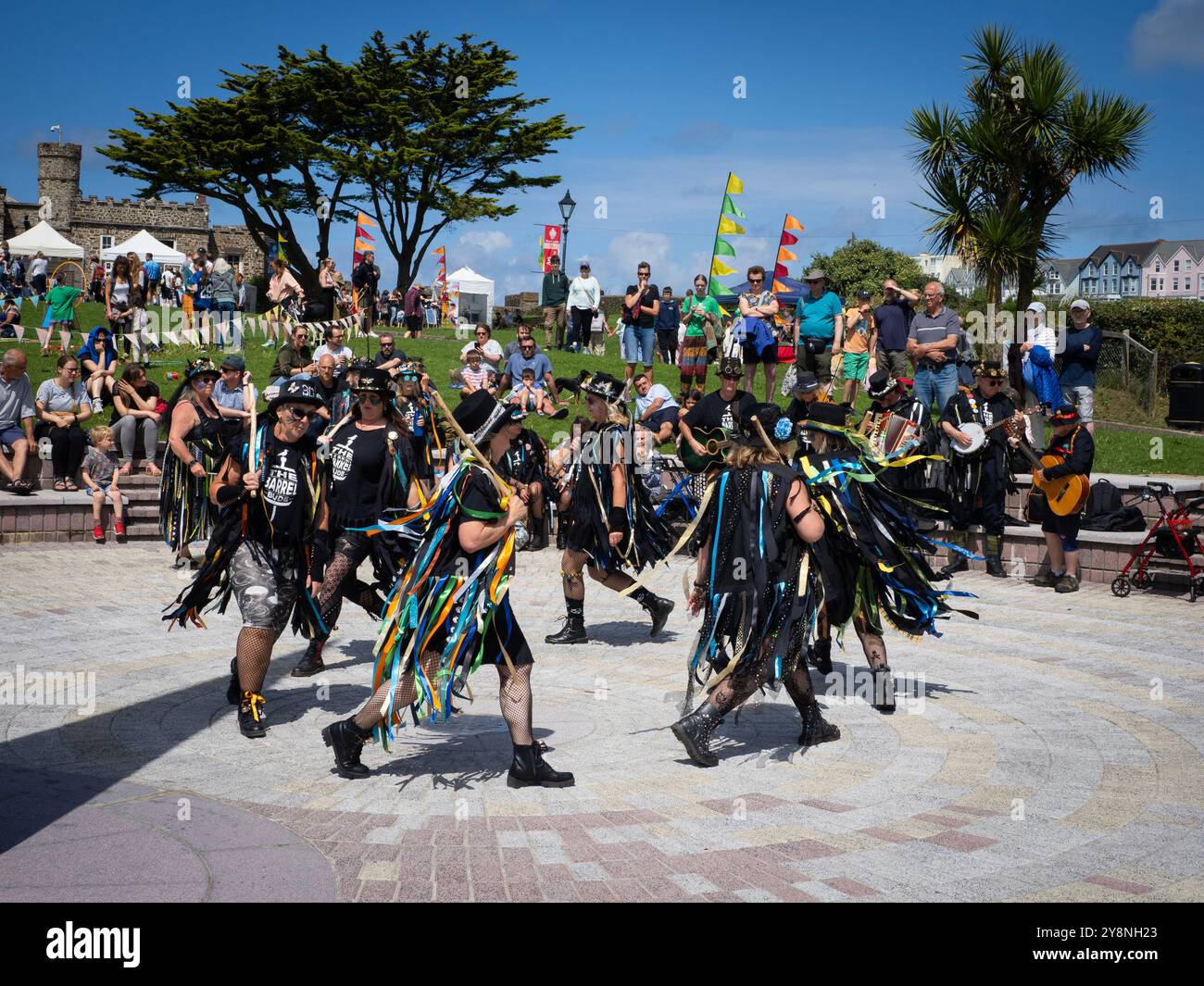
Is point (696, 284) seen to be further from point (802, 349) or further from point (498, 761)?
point (498, 761)

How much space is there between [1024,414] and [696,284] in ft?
24.5

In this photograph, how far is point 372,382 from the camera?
26.0 ft

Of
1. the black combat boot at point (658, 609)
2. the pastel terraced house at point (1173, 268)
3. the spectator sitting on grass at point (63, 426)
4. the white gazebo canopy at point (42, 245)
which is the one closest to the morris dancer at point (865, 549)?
the black combat boot at point (658, 609)

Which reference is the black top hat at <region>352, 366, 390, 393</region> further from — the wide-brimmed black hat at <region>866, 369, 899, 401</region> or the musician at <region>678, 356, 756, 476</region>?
the wide-brimmed black hat at <region>866, 369, 899, 401</region>

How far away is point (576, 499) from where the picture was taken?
9.84m

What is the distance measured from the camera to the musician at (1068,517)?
39.5 ft

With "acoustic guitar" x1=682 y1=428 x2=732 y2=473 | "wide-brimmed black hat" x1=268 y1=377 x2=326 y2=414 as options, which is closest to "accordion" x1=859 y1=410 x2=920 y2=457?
"acoustic guitar" x1=682 y1=428 x2=732 y2=473

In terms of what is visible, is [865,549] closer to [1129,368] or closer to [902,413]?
[902,413]

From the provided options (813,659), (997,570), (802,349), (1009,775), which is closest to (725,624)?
(813,659)

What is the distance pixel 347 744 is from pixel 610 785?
1357mm

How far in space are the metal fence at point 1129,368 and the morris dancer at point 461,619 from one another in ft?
58.7

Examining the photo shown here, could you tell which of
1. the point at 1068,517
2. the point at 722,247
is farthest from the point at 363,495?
the point at 722,247

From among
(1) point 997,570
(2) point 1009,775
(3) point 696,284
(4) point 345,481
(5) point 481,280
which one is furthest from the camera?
(5) point 481,280

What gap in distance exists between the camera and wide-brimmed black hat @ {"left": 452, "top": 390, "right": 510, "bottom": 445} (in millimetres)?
5945
